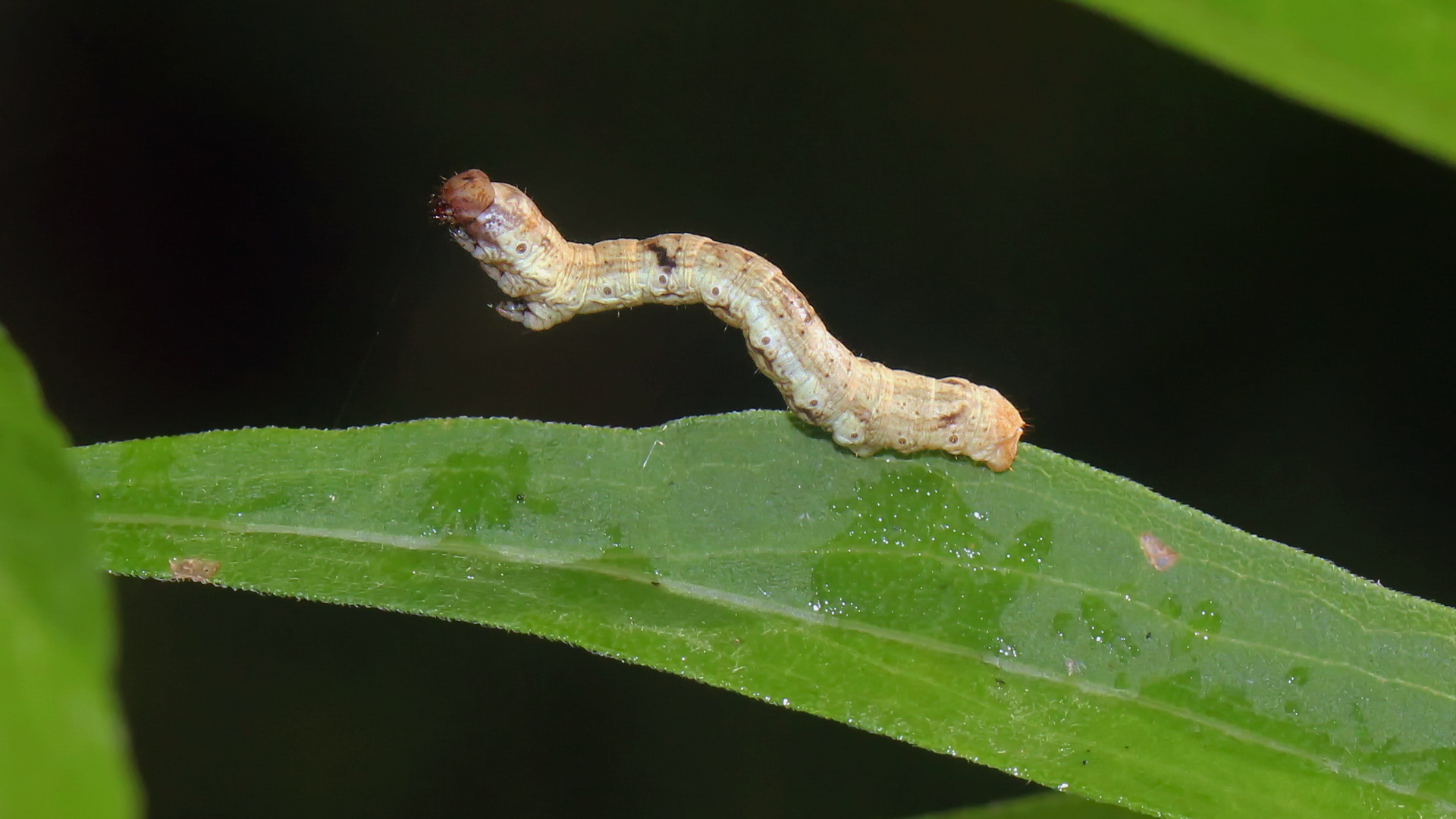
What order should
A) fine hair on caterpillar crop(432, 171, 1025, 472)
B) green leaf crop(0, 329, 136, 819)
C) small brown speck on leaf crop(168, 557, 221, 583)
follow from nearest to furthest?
green leaf crop(0, 329, 136, 819)
small brown speck on leaf crop(168, 557, 221, 583)
fine hair on caterpillar crop(432, 171, 1025, 472)

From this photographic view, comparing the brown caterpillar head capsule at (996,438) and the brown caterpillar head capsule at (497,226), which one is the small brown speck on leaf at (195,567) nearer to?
the brown caterpillar head capsule at (497,226)

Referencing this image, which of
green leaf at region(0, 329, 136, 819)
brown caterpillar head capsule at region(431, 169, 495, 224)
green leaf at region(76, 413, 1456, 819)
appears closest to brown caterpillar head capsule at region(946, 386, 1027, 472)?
green leaf at region(76, 413, 1456, 819)

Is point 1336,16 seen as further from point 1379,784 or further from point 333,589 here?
point 333,589

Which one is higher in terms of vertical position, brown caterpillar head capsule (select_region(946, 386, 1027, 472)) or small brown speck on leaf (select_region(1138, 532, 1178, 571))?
brown caterpillar head capsule (select_region(946, 386, 1027, 472))

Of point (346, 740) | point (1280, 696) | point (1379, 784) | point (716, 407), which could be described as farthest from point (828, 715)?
point (346, 740)

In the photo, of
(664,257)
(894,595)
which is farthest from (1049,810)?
(664,257)

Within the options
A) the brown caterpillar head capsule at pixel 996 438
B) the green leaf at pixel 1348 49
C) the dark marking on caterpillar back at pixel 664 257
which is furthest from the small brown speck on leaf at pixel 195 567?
the green leaf at pixel 1348 49

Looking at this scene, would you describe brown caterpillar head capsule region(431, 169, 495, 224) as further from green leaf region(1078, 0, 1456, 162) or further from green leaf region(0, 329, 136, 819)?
green leaf region(0, 329, 136, 819)
